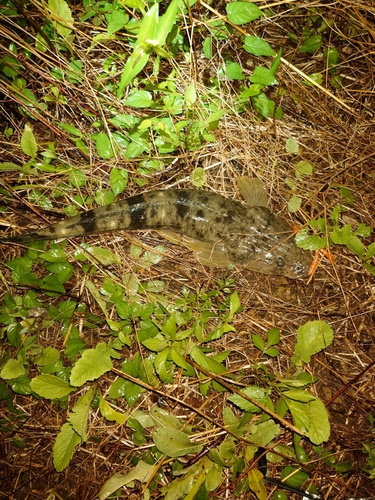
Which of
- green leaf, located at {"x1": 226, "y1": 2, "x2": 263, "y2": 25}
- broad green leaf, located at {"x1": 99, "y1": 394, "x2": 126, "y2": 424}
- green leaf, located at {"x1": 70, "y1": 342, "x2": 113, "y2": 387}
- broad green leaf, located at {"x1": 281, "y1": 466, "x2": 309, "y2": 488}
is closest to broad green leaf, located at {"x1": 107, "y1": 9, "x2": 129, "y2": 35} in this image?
green leaf, located at {"x1": 226, "y1": 2, "x2": 263, "y2": 25}

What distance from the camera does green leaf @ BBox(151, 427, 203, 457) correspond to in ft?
8.59

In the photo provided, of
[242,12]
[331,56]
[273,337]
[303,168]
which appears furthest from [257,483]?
[331,56]

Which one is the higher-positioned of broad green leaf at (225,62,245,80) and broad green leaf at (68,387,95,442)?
broad green leaf at (225,62,245,80)

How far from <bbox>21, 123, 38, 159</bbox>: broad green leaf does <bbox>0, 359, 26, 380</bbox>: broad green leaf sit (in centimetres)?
174

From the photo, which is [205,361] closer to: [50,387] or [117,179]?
[50,387]

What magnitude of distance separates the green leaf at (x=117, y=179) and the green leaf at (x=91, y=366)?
1.32m

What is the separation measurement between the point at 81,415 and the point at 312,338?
190cm

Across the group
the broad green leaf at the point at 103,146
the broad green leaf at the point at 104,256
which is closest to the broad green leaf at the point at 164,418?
the broad green leaf at the point at 104,256

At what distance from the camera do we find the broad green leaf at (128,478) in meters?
2.62

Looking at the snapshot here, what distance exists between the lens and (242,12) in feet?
8.85

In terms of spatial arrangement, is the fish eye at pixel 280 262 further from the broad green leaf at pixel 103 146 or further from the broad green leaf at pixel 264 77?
the broad green leaf at pixel 103 146

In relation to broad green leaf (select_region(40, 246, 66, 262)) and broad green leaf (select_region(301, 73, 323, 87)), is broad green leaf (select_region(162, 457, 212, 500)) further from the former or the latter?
broad green leaf (select_region(301, 73, 323, 87))

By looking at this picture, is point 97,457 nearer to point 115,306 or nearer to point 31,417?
point 31,417

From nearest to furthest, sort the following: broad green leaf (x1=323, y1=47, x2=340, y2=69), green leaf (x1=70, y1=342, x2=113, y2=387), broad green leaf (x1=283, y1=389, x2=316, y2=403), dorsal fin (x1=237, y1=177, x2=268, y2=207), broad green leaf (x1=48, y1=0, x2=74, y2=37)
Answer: green leaf (x1=70, y1=342, x2=113, y2=387), broad green leaf (x1=283, y1=389, x2=316, y2=403), broad green leaf (x1=48, y1=0, x2=74, y2=37), dorsal fin (x1=237, y1=177, x2=268, y2=207), broad green leaf (x1=323, y1=47, x2=340, y2=69)
